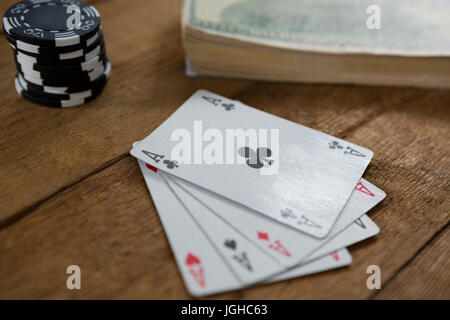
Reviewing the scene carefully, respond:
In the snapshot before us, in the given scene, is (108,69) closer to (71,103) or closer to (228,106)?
(71,103)

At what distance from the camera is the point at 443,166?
97cm

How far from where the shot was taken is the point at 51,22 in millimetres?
954

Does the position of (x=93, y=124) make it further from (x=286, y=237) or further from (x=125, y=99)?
(x=286, y=237)

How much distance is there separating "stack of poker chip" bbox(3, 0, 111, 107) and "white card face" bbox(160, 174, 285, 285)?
381mm

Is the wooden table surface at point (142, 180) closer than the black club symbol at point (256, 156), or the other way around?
the wooden table surface at point (142, 180)

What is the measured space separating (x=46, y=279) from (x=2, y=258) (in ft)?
0.28

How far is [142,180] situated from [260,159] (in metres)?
0.23

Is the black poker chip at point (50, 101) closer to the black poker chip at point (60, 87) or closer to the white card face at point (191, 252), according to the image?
the black poker chip at point (60, 87)

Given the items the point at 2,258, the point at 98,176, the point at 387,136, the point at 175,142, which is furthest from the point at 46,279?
the point at 387,136

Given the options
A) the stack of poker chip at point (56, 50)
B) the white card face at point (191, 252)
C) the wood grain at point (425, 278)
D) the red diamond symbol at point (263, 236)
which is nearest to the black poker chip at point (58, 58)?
the stack of poker chip at point (56, 50)

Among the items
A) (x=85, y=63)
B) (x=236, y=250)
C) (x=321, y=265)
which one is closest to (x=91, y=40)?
(x=85, y=63)

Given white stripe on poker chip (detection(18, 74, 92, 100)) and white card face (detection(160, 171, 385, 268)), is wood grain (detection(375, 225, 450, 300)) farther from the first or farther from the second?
white stripe on poker chip (detection(18, 74, 92, 100))

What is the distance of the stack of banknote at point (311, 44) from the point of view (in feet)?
3.51
